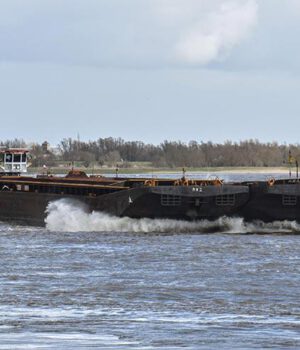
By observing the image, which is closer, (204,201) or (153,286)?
(153,286)

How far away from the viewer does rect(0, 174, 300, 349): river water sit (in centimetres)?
1998

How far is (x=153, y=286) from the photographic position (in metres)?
27.4

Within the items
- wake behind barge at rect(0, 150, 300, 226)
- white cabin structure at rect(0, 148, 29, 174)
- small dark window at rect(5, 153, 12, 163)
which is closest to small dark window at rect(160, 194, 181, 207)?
wake behind barge at rect(0, 150, 300, 226)

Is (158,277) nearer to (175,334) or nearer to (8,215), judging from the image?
(175,334)

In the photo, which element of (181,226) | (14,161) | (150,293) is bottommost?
(150,293)

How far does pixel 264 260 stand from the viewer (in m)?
34.3

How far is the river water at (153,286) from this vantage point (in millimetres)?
19984

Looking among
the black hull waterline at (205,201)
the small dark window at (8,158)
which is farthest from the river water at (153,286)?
the small dark window at (8,158)

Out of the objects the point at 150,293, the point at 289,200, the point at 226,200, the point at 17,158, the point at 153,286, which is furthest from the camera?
the point at 17,158

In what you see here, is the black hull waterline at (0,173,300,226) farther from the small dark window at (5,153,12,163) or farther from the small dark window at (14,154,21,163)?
the small dark window at (5,153,12,163)

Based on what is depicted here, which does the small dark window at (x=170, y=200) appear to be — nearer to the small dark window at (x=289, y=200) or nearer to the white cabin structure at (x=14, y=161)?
the small dark window at (x=289, y=200)

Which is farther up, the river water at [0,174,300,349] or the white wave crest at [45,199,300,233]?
the white wave crest at [45,199,300,233]

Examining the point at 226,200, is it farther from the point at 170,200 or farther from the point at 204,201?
the point at 170,200

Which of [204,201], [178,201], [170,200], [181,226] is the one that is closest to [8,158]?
[181,226]
